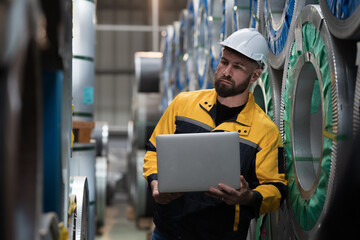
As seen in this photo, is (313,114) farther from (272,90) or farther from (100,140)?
(100,140)

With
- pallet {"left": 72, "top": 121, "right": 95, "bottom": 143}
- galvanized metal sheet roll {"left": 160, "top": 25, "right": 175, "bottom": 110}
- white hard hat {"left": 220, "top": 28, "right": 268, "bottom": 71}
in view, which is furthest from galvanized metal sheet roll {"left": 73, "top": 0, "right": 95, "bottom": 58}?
galvanized metal sheet roll {"left": 160, "top": 25, "right": 175, "bottom": 110}

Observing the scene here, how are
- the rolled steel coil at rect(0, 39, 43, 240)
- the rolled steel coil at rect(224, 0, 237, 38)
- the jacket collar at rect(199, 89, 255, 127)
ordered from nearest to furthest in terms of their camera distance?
the rolled steel coil at rect(0, 39, 43, 240)
the jacket collar at rect(199, 89, 255, 127)
the rolled steel coil at rect(224, 0, 237, 38)

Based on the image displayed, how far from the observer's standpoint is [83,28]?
4.31 metres

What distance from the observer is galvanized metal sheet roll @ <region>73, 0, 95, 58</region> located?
4266 millimetres

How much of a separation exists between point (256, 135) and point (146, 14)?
11505mm

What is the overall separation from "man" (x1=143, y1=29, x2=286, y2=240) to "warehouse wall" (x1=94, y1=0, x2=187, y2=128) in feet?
35.9

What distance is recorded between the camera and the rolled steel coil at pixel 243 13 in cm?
320

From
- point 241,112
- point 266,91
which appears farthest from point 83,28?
point 241,112

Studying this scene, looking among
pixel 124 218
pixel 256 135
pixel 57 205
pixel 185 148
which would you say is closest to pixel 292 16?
pixel 256 135

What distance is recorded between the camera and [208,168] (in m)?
1.90

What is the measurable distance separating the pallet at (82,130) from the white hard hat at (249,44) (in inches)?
80.7

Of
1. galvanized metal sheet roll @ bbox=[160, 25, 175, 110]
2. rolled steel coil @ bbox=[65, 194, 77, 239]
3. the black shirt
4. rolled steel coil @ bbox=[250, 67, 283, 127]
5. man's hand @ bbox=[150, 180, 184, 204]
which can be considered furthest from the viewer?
galvanized metal sheet roll @ bbox=[160, 25, 175, 110]

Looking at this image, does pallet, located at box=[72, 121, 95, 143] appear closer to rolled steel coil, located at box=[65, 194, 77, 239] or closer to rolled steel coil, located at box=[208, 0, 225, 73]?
rolled steel coil, located at box=[208, 0, 225, 73]

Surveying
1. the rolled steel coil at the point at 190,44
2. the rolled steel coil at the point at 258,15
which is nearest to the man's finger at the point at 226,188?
the rolled steel coil at the point at 258,15
